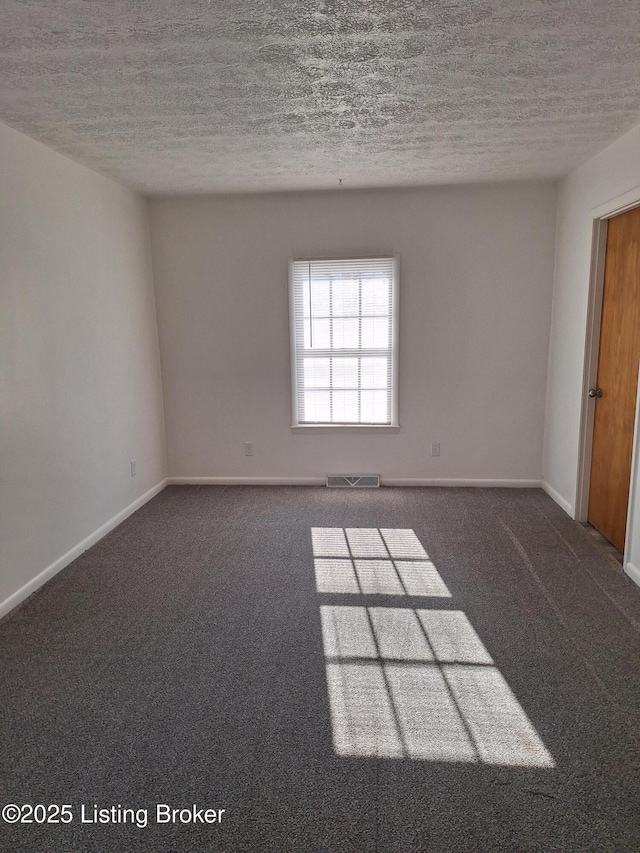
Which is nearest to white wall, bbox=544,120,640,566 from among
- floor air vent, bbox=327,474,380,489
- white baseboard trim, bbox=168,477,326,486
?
floor air vent, bbox=327,474,380,489

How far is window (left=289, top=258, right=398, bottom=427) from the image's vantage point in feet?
14.3

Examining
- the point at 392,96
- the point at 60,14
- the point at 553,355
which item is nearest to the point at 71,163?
the point at 60,14

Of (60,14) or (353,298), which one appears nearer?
(60,14)

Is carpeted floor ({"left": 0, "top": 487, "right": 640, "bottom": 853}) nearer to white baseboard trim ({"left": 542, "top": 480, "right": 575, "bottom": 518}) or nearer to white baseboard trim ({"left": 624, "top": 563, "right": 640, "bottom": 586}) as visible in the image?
white baseboard trim ({"left": 624, "top": 563, "right": 640, "bottom": 586})

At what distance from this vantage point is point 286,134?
112 inches

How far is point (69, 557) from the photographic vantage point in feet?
10.6

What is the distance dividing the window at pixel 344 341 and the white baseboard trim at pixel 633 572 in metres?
2.13

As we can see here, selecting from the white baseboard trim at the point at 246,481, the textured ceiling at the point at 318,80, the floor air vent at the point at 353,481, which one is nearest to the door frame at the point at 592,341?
the textured ceiling at the point at 318,80

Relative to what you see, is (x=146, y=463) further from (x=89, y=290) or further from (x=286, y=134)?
(x=286, y=134)

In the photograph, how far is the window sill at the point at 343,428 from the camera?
4539 mm

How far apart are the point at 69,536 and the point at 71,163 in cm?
242

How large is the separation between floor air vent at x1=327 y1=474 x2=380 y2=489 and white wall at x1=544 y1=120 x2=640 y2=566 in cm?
151

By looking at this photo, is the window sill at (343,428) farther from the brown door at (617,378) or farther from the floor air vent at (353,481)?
the brown door at (617,378)

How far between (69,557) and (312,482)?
2152 mm
